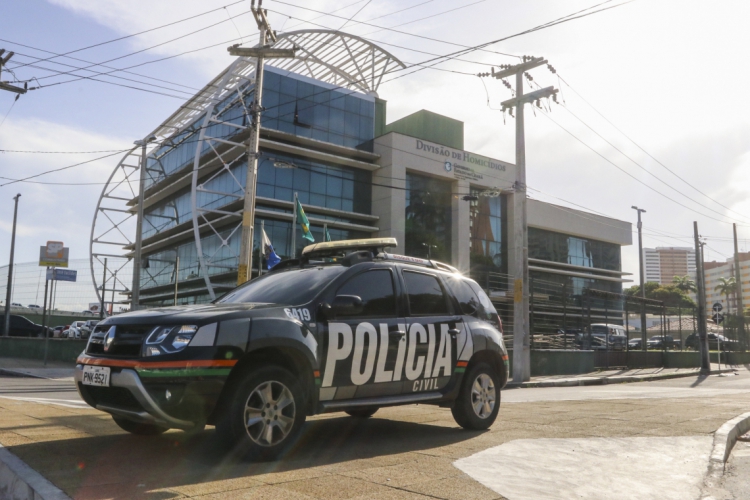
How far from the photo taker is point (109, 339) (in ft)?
17.0

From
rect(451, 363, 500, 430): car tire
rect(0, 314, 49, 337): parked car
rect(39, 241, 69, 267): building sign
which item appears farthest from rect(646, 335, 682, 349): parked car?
rect(39, 241, 69, 267): building sign

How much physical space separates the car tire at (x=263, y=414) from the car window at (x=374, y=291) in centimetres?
107

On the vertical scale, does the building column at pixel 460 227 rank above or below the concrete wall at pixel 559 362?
above

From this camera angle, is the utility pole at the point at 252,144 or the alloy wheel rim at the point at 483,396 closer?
the alloy wheel rim at the point at 483,396

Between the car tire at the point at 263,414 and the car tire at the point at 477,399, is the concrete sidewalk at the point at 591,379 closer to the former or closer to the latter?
the car tire at the point at 477,399

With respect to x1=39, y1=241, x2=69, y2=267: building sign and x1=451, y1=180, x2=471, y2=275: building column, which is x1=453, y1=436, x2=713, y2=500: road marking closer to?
x1=451, y1=180, x2=471, y2=275: building column

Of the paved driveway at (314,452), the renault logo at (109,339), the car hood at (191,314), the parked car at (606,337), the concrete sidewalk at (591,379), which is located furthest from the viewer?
the parked car at (606,337)

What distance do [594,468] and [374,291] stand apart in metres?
2.45

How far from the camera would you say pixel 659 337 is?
113ft

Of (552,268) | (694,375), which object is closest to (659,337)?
(694,375)

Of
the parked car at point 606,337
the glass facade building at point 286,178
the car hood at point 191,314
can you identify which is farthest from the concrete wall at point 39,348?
the car hood at point 191,314

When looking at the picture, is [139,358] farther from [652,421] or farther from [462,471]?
[652,421]

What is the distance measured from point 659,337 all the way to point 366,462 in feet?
108

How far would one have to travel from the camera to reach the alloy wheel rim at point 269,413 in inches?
199
